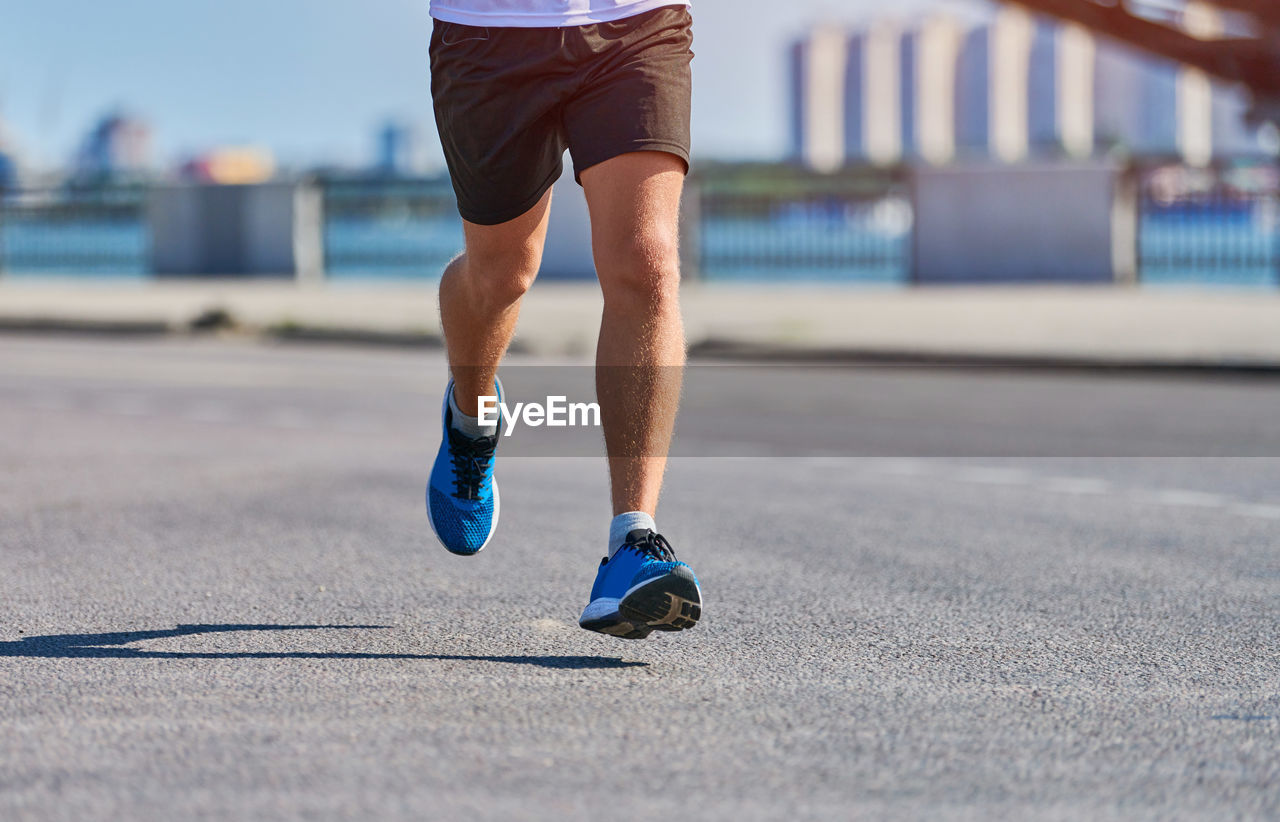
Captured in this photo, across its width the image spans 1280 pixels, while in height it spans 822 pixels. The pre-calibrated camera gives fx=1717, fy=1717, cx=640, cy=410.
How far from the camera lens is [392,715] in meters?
2.90

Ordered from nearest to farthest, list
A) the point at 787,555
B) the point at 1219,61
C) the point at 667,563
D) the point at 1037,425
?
the point at 667,563
the point at 787,555
the point at 1037,425
the point at 1219,61

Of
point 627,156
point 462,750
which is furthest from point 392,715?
point 627,156

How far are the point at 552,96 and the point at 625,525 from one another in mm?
A: 896

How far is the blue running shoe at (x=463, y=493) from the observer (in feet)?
13.0

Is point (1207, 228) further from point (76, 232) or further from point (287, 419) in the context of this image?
point (76, 232)

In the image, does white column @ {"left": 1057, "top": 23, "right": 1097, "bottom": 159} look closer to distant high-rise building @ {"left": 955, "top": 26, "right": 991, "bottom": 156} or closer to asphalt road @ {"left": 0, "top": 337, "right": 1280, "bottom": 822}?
distant high-rise building @ {"left": 955, "top": 26, "right": 991, "bottom": 156}

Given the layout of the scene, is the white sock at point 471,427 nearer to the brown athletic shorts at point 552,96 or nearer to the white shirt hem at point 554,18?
the brown athletic shorts at point 552,96

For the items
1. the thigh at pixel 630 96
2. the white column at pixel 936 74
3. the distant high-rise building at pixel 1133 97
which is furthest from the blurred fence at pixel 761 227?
the white column at pixel 936 74

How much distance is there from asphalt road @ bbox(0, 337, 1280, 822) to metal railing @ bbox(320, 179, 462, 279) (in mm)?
18683

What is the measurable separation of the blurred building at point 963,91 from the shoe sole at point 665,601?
126910mm

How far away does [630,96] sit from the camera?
3492mm

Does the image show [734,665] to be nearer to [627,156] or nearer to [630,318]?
[630,318]

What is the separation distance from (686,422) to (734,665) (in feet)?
19.4

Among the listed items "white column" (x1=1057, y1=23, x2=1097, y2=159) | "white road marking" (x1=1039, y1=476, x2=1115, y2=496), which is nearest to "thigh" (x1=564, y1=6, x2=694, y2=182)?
"white road marking" (x1=1039, y1=476, x2=1115, y2=496)
